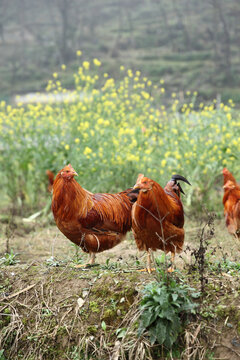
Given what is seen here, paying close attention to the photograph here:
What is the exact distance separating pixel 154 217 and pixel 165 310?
78 cm

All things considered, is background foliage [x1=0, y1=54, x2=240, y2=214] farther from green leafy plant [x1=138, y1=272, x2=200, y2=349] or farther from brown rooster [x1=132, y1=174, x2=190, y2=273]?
green leafy plant [x1=138, y1=272, x2=200, y2=349]

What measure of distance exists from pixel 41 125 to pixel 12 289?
4.89 meters

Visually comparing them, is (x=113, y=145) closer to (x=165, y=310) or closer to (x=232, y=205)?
(x=232, y=205)

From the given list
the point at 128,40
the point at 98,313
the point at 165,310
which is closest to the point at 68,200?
the point at 98,313

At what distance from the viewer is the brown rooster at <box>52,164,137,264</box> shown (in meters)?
3.73

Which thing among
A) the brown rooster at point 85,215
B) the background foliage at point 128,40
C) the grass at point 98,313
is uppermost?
the background foliage at point 128,40

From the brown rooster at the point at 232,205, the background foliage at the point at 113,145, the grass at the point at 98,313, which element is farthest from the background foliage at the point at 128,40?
the grass at the point at 98,313

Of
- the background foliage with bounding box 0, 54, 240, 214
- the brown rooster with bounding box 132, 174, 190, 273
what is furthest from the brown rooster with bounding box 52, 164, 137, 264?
the background foliage with bounding box 0, 54, 240, 214

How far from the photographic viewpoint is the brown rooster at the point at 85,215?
3.73 m

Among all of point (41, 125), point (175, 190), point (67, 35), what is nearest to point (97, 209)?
point (175, 190)

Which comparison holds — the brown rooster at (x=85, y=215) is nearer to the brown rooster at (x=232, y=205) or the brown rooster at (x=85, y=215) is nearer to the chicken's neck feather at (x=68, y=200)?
the chicken's neck feather at (x=68, y=200)

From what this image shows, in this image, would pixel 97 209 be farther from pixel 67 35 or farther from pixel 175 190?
pixel 67 35

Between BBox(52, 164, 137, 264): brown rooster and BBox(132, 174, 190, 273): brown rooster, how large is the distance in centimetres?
49

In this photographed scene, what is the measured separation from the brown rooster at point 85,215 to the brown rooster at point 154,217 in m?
0.49
